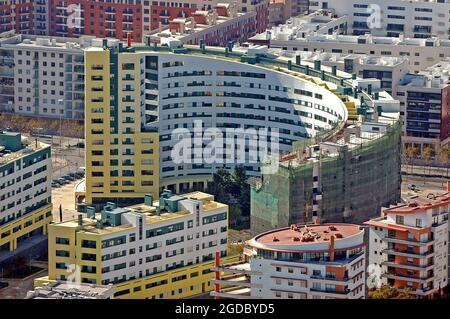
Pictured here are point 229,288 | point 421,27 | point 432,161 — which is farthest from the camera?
point 421,27

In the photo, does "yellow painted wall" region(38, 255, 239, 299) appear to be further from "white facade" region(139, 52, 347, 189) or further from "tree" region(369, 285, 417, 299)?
"white facade" region(139, 52, 347, 189)

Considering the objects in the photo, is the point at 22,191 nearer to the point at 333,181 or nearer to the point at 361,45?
the point at 333,181

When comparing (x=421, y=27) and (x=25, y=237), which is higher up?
(x=421, y=27)

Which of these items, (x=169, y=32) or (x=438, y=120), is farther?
(x=169, y=32)

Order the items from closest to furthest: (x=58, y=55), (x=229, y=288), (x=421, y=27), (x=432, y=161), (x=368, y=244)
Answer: (x=229, y=288) < (x=368, y=244) < (x=432, y=161) < (x=58, y=55) < (x=421, y=27)

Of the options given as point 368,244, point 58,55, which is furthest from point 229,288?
point 58,55

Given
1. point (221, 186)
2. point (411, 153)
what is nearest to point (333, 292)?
point (221, 186)

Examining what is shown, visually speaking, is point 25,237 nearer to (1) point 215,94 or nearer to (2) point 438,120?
(1) point 215,94
